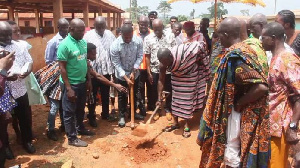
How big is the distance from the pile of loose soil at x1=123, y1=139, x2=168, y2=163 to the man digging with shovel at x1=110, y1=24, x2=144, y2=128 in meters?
0.85

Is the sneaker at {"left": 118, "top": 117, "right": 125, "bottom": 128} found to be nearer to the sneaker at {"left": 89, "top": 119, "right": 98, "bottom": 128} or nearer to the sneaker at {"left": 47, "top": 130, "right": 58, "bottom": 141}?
the sneaker at {"left": 89, "top": 119, "right": 98, "bottom": 128}

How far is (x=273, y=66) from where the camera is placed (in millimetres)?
2316

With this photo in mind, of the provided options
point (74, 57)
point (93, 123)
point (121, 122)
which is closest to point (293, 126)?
point (74, 57)

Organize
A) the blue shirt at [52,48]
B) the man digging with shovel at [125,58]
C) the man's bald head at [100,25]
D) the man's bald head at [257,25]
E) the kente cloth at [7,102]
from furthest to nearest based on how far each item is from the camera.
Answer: the man's bald head at [100,25] → the man digging with shovel at [125,58] → the blue shirt at [52,48] → the man's bald head at [257,25] → the kente cloth at [7,102]

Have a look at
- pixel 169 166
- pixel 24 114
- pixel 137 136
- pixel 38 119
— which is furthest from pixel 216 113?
pixel 38 119

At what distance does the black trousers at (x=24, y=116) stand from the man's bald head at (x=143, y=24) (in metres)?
2.80

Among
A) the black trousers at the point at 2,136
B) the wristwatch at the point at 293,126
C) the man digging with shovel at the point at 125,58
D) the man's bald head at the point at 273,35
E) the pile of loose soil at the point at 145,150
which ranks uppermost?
the man's bald head at the point at 273,35

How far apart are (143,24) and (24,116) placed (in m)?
2.97

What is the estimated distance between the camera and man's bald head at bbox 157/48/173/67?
3.85 metres

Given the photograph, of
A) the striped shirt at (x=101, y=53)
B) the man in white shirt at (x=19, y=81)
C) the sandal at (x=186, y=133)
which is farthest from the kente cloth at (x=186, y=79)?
the man in white shirt at (x=19, y=81)

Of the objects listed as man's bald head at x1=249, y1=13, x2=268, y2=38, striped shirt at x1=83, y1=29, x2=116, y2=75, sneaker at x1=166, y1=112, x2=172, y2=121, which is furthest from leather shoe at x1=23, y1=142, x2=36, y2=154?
man's bald head at x1=249, y1=13, x2=268, y2=38

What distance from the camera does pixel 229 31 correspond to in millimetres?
2230

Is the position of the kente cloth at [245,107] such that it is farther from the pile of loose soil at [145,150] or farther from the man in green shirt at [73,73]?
the man in green shirt at [73,73]

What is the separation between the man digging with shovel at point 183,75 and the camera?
4004 mm
